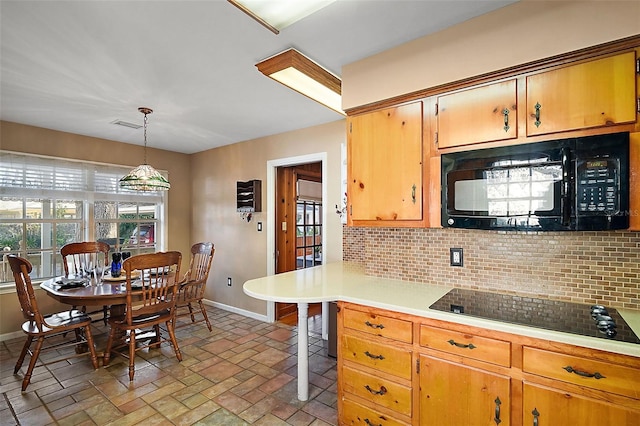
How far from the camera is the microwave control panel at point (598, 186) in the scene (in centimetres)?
143

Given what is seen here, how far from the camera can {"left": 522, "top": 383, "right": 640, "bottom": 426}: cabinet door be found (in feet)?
3.94

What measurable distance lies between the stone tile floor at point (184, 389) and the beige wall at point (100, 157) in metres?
0.48

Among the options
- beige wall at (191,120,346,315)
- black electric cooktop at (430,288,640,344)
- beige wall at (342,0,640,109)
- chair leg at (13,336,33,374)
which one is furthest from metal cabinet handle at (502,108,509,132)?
chair leg at (13,336,33,374)

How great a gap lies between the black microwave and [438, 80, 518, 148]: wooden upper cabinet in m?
0.09

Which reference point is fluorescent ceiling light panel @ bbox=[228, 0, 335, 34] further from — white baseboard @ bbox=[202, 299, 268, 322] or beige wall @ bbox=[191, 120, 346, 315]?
white baseboard @ bbox=[202, 299, 268, 322]

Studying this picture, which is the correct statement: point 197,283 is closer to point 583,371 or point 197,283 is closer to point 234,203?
point 234,203

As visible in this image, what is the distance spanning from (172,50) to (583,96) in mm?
2388

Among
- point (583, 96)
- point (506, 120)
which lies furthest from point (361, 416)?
point (583, 96)

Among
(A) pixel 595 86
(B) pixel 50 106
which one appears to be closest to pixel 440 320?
(A) pixel 595 86

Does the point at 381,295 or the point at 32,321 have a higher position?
the point at 381,295

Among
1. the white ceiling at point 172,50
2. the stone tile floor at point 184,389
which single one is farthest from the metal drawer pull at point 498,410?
the white ceiling at point 172,50

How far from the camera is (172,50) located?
209 cm

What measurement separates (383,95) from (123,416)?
285cm

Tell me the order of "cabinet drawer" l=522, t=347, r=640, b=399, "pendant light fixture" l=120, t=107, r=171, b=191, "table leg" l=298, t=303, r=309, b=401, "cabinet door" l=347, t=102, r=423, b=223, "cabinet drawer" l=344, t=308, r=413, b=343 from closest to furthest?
"cabinet drawer" l=522, t=347, r=640, b=399 → "cabinet drawer" l=344, t=308, r=413, b=343 → "cabinet door" l=347, t=102, r=423, b=223 → "table leg" l=298, t=303, r=309, b=401 → "pendant light fixture" l=120, t=107, r=171, b=191
